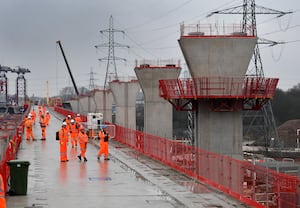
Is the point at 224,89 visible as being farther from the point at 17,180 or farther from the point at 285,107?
the point at 285,107

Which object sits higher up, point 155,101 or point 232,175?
point 155,101

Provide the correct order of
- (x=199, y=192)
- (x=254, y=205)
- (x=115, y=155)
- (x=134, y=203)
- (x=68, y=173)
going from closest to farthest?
1. (x=254, y=205)
2. (x=134, y=203)
3. (x=199, y=192)
4. (x=68, y=173)
5. (x=115, y=155)

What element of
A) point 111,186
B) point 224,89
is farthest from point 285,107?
point 111,186

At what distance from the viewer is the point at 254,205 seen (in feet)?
46.4

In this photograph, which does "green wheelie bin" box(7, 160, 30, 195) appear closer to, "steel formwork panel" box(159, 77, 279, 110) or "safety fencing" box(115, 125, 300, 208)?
"safety fencing" box(115, 125, 300, 208)

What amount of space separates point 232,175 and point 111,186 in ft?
12.6

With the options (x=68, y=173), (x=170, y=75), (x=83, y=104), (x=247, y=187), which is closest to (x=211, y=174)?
(x=247, y=187)

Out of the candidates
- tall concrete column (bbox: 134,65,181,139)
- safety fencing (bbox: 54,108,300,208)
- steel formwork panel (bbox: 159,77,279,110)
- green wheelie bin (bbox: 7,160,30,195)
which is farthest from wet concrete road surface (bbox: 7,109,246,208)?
tall concrete column (bbox: 134,65,181,139)

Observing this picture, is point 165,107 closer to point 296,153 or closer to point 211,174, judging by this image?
point 211,174

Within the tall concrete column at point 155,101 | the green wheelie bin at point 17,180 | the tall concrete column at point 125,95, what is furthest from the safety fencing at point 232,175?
the tall concrete column at point 125,95

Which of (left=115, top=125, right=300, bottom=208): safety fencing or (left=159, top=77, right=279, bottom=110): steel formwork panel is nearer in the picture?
(left=115, top=125, right=300, bottom=208): safety fencing

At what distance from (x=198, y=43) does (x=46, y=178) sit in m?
10.3

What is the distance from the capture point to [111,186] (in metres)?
18.2

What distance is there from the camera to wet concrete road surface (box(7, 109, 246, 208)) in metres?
15.0
